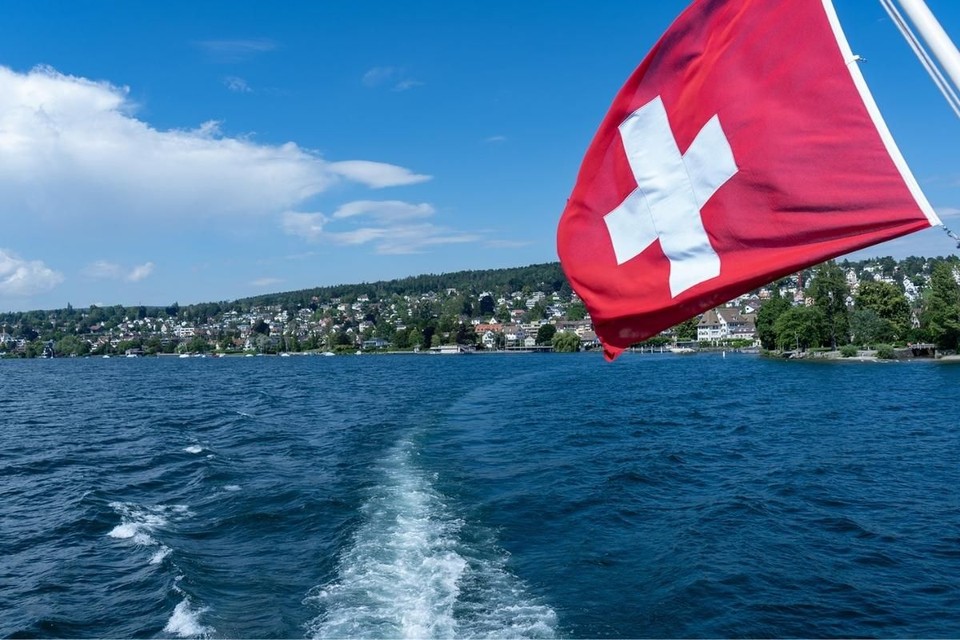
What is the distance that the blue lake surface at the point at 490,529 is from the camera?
453 inches

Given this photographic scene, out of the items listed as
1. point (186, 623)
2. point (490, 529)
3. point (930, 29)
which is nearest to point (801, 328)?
point (490, 529)

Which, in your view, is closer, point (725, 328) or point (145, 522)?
point (145, 522)

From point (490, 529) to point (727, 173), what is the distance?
42.8 ft

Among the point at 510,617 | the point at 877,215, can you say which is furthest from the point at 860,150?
the point at 510,617

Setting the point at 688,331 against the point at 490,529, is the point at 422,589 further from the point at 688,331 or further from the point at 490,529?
the point at 688,331

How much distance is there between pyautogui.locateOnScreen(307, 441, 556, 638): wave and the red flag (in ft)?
24.2

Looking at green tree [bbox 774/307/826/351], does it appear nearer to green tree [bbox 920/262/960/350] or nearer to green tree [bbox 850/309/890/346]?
green tree [bbox 850/309/890/346]

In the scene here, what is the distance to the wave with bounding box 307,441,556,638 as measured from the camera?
35.5ft

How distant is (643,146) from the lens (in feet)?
17.1

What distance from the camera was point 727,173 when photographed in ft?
15.0

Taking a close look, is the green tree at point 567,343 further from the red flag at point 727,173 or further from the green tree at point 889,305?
the red flag at point 727,173

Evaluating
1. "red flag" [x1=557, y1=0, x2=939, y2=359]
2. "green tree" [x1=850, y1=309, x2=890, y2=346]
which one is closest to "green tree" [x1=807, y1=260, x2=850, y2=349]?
"green tree" [x1=850, y1=309, x2=890, y2=346]

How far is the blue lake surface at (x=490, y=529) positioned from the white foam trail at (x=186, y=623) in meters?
0.04

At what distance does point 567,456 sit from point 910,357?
267 feet
